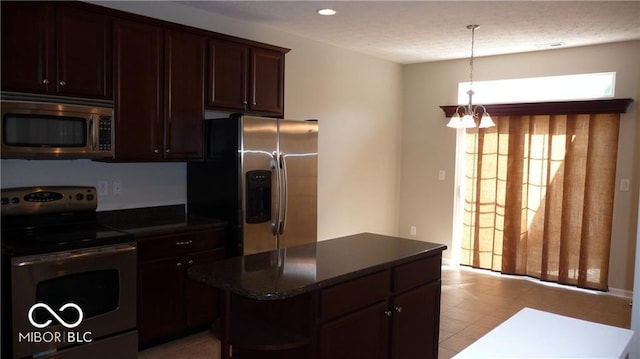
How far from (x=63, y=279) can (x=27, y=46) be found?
141 centimetres

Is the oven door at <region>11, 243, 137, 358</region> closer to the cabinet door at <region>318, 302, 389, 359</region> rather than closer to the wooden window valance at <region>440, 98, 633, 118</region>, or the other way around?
the cabinet door at <region>318, 302, 389, 359</region>

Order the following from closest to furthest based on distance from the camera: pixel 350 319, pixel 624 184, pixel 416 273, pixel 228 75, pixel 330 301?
pixel 330 301
pixel 350 319
pixel 416 273
pixel 228 75
pixel 624 184

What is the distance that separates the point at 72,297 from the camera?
2.86 meters

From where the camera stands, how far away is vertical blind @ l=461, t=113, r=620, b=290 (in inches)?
200

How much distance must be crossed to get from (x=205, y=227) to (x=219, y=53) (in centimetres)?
139

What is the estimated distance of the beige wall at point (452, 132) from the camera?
4.90m

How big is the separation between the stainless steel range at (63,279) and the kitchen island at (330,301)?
0.98 m

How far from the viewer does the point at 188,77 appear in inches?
144

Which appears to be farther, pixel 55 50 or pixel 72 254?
pixel 55 50

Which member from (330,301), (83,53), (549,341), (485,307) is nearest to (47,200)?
(83,53)

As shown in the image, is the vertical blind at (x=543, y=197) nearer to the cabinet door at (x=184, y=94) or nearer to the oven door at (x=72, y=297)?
the cabinet door at (x=184, y=94)

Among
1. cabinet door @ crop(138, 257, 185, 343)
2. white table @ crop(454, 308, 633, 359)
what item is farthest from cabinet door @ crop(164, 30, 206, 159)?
white table @ crop(454, 308, 633, 359)

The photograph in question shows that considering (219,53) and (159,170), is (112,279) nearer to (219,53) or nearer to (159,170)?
(159,170)
